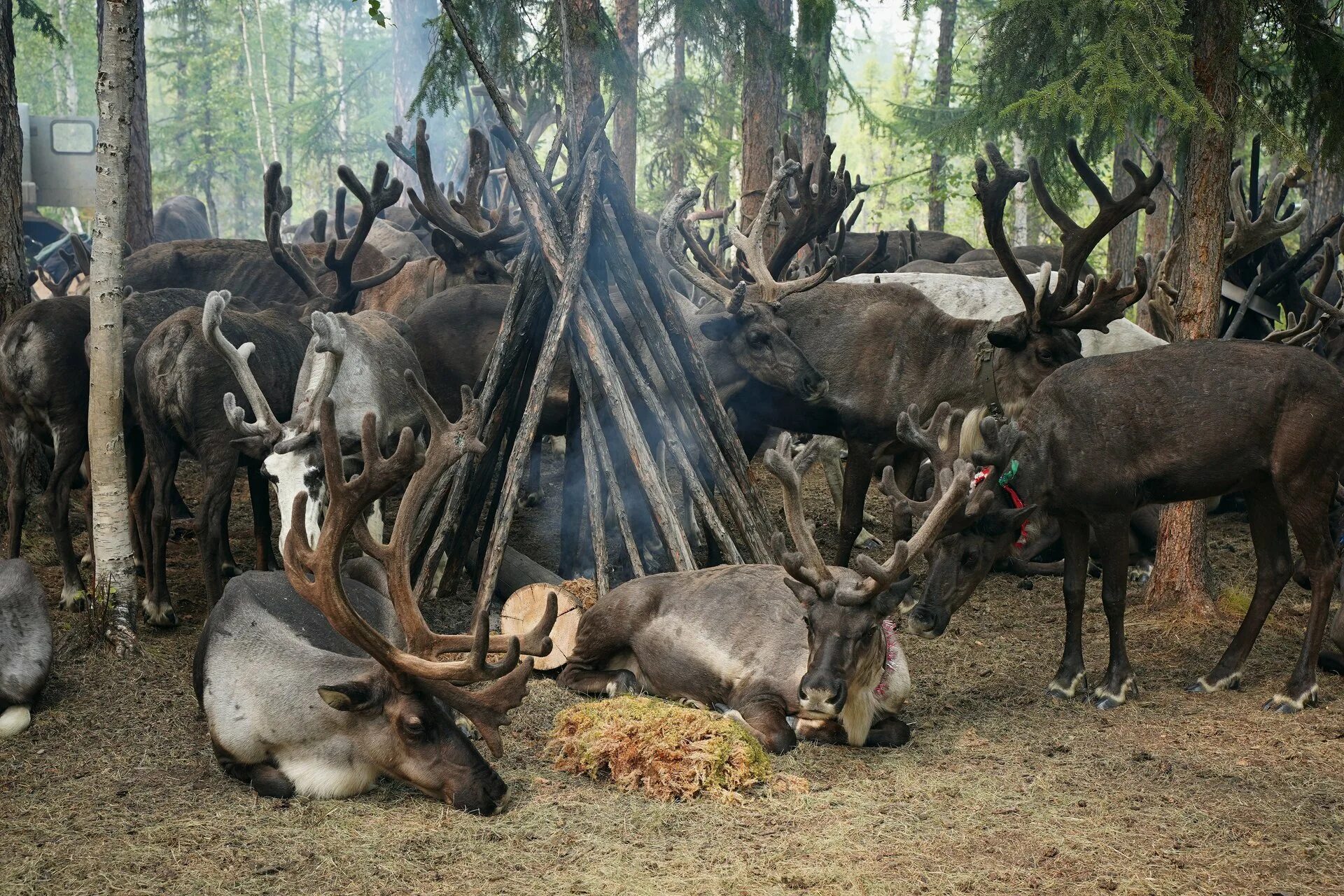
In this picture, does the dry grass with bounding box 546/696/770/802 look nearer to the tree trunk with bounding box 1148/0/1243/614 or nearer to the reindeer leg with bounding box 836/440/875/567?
the reindeer leg with bounding box 836/440/875/567

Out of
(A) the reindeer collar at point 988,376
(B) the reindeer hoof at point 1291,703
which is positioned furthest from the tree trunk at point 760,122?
(B) the reindeer hoof at point 1291,703

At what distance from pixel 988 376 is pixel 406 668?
5711mm

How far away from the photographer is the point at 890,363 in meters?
9.16

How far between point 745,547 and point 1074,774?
3.11 metres

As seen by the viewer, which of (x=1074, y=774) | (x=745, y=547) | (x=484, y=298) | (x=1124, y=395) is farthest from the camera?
(x=484, y=298)

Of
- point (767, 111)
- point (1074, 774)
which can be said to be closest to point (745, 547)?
point (1074, 774)

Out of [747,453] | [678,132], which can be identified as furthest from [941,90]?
[747,453]

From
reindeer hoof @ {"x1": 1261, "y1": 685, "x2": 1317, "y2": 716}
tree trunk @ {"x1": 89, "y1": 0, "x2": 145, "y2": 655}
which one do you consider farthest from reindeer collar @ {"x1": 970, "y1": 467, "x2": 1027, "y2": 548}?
tree trunk @ {"x1": 89, "y1": 0, "x2": 145, "y2": 655}

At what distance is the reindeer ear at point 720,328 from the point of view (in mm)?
9102

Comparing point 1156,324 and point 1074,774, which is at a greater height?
point 1156,324

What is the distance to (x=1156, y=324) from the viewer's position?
1098 cm

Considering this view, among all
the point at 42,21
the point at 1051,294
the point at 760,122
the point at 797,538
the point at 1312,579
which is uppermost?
the point at 42,21

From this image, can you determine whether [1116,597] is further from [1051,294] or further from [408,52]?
[408,52]

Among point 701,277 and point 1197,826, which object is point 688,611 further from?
point 701,277
